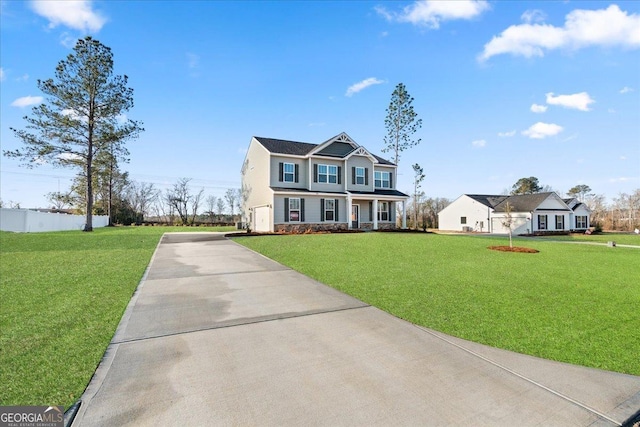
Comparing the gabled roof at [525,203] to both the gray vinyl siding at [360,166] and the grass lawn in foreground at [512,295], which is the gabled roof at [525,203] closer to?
the gray vinyl siding at [360,166]

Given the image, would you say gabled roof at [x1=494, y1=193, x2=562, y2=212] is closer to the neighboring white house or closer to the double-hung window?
the neighboring white house

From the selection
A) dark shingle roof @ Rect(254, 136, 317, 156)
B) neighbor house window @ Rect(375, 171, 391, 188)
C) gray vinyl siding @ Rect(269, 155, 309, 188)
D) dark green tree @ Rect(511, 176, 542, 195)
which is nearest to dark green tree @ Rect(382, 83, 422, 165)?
neighbor house window @ Rect(375, 171, 391, 188)

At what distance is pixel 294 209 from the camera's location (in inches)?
834

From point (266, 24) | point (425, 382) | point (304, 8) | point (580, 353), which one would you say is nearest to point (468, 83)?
point (304, 8)

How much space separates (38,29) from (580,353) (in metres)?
17.3

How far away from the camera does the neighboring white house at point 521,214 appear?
31.8 m

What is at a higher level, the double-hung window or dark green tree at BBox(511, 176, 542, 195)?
dark green tree at BBox(511, 176, 542, 195)

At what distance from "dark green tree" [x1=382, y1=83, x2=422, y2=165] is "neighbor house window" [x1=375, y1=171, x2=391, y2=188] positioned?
766 cm

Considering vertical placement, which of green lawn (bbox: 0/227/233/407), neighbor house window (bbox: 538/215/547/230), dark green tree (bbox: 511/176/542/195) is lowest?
green lawn (bbox: 0/227/233/407)

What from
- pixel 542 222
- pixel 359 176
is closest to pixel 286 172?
pixel 359 176

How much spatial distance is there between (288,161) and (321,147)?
2.87m

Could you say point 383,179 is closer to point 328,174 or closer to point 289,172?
point 328,174

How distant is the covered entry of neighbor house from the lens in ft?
70.3

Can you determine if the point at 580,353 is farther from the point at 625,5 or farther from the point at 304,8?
the point at 304,8
